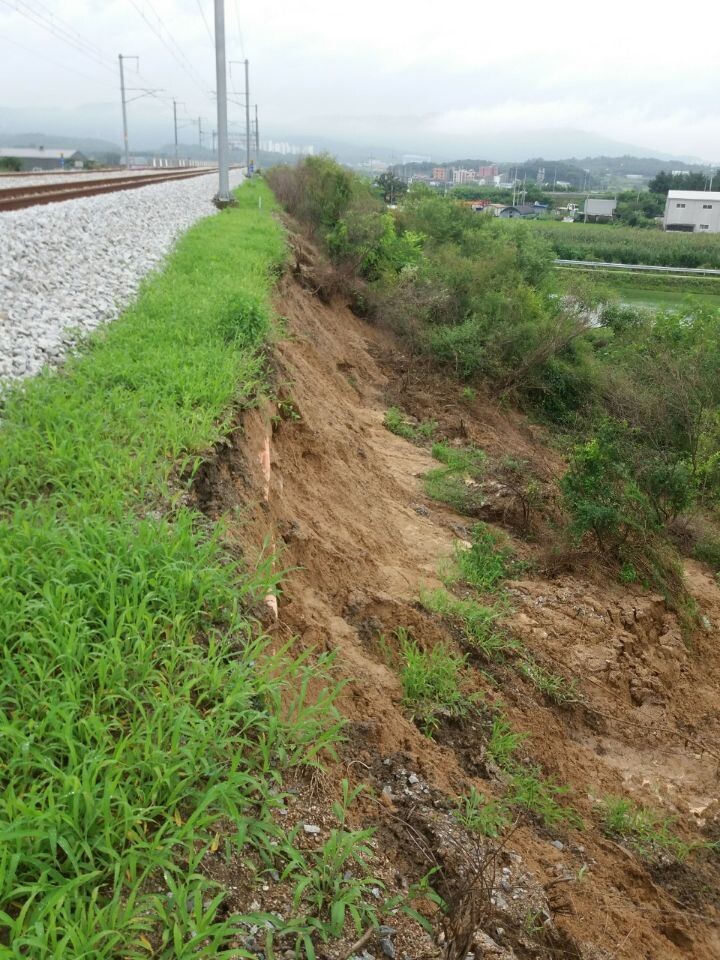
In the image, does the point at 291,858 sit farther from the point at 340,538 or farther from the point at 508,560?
the point at 508,560

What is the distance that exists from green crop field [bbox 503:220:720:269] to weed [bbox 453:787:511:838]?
180 ft

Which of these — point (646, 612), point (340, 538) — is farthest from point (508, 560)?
point (340, 538)

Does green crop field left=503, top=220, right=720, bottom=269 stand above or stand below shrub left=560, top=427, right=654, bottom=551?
above

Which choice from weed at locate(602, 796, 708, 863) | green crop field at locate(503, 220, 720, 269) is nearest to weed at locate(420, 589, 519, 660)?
weed at locate(602, 796, 708, 863)

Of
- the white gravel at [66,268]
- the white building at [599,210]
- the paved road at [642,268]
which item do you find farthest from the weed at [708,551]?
the white building at [599,210]

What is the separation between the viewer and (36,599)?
10.7 feet

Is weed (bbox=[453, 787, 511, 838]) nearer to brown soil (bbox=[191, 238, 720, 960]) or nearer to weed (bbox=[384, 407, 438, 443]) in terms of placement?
brown soil (bbox=[191, 238, 720, 960])

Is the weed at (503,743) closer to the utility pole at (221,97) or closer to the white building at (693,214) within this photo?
the utility pole at (221,97)

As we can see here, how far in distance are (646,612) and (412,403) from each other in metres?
7.18

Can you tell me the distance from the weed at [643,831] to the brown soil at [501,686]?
9cm

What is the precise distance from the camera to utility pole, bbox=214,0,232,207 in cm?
2061

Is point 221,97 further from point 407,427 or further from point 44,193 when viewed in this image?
point 407,427

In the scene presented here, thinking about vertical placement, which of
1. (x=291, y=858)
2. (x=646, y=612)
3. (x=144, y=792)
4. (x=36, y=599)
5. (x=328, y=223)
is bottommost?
(x=646, y=612)

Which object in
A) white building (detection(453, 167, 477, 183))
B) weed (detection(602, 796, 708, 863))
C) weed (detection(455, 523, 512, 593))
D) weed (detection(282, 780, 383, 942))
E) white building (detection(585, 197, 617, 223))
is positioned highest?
white building (detection(453, 167, 477, 183))
